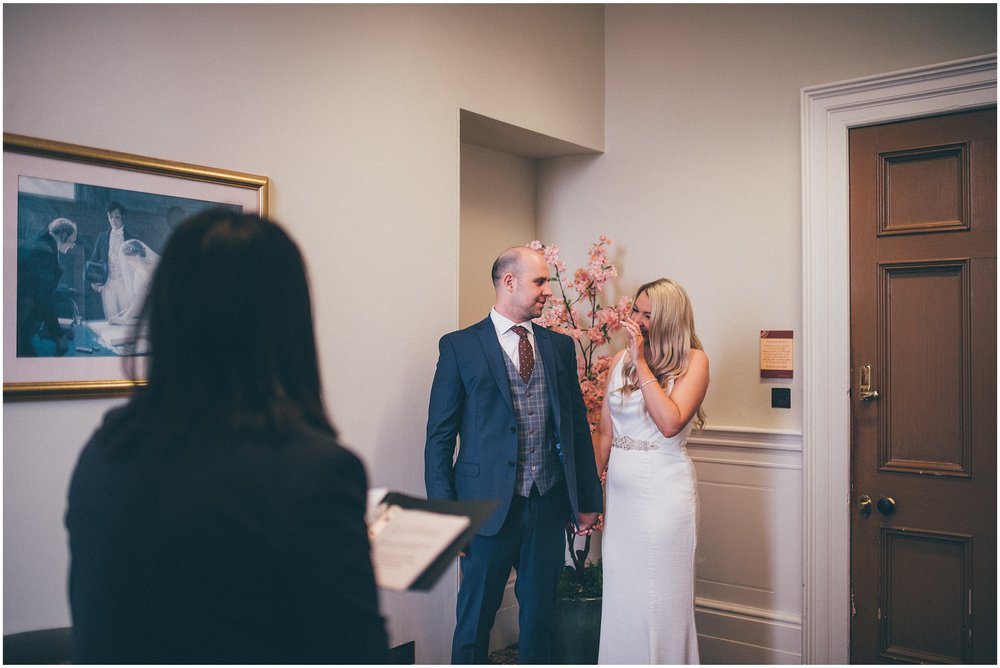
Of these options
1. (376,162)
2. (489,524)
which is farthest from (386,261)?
(489,524)

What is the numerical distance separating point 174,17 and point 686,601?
2555mm

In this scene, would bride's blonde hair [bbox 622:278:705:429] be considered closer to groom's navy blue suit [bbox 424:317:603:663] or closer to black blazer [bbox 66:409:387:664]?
groom's navy blue suit [bbox 424:317:603:663]

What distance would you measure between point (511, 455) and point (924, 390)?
1.69 meters

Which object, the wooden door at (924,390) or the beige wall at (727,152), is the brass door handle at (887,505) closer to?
the wooden door at (924,390)

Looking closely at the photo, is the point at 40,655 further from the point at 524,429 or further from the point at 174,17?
the point at 174,17

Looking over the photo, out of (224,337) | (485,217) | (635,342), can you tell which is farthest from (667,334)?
(224,337)

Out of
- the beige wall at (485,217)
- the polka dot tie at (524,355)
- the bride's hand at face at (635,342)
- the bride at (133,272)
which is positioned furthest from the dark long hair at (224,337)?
the beige wall at (485,217)

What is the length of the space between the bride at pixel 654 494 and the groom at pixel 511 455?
0.55ft

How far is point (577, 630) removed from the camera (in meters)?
3.26

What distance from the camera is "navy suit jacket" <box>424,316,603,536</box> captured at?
263cm

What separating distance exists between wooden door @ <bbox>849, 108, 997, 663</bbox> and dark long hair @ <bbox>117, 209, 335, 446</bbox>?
9.19 feet

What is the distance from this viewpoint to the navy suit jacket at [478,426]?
263cm

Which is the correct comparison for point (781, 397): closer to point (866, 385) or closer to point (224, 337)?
point (866, 385)

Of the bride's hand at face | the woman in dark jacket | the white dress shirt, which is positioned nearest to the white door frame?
the bride's hand at face
